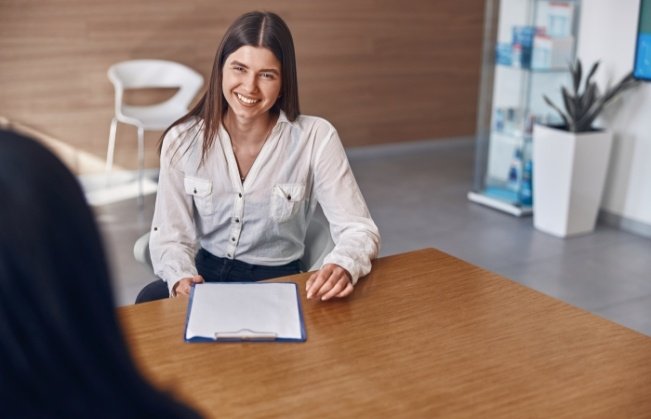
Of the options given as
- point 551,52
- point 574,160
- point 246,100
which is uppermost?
point 246,100

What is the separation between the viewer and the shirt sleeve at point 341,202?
2.30m

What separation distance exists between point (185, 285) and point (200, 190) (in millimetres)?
373

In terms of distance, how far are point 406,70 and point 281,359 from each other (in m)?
5.82

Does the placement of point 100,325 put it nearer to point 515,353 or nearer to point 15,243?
point 15,243

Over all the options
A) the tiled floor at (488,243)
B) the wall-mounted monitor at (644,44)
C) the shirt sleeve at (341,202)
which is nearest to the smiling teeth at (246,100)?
the shirt sleeve at (341,202)

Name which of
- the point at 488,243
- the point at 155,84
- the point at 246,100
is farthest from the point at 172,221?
A: the point at 155,84

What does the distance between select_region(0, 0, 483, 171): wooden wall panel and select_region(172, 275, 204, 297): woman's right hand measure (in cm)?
400

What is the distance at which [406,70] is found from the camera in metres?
7.27

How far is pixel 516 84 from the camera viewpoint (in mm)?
5648

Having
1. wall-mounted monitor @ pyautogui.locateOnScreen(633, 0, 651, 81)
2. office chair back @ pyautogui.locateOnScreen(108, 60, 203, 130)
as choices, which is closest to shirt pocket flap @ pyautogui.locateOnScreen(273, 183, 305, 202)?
wall-mounted monitor @ pyautogui.locateOnScreen(633, 0, 651, 81)

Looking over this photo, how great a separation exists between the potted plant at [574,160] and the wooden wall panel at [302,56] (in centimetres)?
215

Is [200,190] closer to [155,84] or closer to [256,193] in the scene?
[256,193]

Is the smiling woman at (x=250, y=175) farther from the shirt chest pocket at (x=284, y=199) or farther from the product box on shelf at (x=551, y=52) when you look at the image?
the product box on shelf at (x=551, y=52)

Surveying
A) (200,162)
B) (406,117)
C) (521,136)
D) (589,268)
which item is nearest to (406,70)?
(406,117)
